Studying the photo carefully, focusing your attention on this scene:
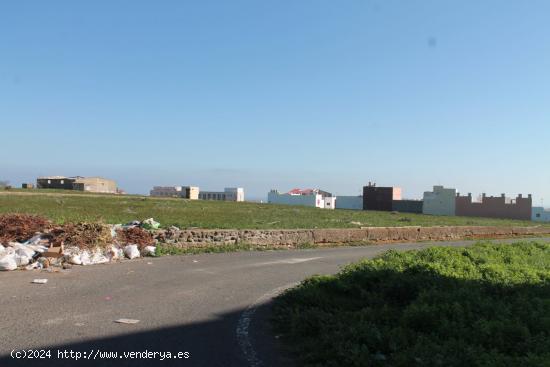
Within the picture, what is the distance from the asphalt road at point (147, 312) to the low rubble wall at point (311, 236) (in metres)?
3.37

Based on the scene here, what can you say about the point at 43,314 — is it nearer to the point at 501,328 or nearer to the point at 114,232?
the point at 501,328

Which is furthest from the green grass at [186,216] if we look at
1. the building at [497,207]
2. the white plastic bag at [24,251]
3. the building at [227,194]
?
the building at [227,194]

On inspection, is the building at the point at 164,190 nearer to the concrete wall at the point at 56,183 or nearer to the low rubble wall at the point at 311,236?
the concrete wall at the point at 56,183

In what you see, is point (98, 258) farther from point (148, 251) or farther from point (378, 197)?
point (378, 197)

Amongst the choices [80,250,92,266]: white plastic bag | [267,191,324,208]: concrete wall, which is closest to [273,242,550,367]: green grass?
[80,250,92,266]: white plastic bag

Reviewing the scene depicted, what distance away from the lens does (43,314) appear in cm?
767

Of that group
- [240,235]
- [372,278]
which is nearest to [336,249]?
[240,235]

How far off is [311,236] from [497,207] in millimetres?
74161

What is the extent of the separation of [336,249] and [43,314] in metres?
14.0

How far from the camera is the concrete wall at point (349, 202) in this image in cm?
11475

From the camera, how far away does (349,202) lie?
120 metres

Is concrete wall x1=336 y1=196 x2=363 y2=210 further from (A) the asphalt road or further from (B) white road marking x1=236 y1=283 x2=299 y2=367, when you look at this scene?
(B) white road marking x1=236 y1=283 x2=299 y2=367

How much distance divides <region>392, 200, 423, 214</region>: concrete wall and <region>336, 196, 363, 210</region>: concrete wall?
1925 centimetres

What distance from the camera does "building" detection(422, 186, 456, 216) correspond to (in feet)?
300
